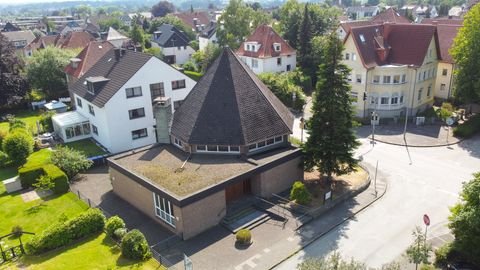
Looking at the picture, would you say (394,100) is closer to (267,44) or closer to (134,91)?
(267,44)

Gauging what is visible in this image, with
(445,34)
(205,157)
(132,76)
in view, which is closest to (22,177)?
(132,76)

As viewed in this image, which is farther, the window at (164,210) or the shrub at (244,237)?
the window at (164,210)

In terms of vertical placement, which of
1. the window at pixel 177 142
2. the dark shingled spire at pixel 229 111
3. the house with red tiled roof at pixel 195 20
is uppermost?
the house with red tiled roof at pixel 195 20

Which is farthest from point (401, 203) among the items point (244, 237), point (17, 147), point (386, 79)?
point (17, 147)

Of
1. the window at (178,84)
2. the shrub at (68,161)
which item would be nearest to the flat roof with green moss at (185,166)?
the shrub at (68,161)

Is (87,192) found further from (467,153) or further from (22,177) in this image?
(467,153)

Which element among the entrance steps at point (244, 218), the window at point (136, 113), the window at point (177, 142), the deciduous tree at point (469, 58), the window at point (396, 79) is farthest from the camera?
the window at point (396, 79)

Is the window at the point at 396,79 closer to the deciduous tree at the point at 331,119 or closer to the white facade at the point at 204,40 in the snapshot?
the deciduous tree at the point at 331,119
